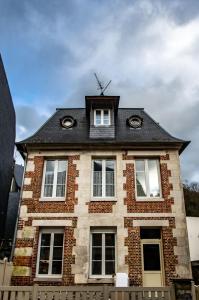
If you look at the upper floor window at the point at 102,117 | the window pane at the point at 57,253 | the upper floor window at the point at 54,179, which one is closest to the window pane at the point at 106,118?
the upper floor window at the point at 102,117

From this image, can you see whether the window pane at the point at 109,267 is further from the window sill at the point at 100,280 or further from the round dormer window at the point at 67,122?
the round dormer window at the point at 67,122

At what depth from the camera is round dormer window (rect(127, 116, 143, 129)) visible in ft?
46.5

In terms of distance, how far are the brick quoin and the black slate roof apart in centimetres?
338

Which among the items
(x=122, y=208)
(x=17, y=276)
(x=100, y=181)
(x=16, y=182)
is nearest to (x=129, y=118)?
(x=100, y=181)

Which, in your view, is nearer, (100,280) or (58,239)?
(100,280)

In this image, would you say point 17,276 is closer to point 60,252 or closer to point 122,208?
point 60,252

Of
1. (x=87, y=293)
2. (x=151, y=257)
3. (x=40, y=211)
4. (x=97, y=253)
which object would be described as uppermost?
(x=40, y=211)

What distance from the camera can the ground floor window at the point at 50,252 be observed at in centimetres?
1109

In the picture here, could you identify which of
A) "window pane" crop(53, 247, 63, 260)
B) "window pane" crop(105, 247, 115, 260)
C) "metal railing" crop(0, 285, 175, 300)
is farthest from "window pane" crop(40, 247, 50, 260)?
"metal railing" crop(0, 285, 175, 300)

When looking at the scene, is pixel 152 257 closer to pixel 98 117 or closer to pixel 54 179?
pixel 54 179

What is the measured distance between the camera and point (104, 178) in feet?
41.1

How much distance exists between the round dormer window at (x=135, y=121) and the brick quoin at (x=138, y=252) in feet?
15.2

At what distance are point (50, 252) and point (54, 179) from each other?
9.64 feet

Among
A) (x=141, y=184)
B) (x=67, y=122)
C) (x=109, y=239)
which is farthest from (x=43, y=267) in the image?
(x=67, y=122)
